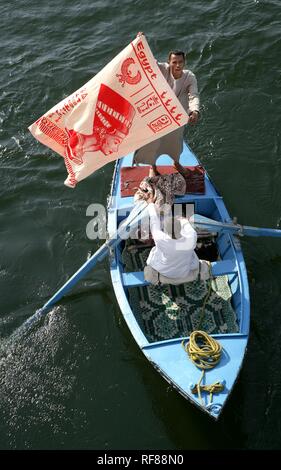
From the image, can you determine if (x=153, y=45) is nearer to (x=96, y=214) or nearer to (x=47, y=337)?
(x=96, y=214)

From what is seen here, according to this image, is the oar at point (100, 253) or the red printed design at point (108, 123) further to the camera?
the oar at point (100, 253)

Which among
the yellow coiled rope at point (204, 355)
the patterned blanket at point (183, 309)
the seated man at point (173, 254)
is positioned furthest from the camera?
the patterned blanket at point (183, 309)

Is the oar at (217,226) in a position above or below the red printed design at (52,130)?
below

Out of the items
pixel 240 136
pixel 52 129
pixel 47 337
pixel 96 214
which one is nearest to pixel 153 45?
pixel 240 136

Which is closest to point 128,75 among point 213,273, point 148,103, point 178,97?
point 148,103

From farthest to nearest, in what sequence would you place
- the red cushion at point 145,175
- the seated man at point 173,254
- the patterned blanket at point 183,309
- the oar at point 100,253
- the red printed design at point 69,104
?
the red cushion at point 145,175, the oar at point 100,253, the patterned blanket at point 183,309, the red printed design at point 69,104, the seated man at point 173,254

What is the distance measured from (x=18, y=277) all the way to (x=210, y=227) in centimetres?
400

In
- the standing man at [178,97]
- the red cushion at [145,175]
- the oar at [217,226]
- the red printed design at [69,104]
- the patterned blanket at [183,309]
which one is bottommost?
the patterned blanket at [183,309]

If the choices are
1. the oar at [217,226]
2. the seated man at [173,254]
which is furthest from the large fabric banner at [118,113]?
the oar at [217,226]

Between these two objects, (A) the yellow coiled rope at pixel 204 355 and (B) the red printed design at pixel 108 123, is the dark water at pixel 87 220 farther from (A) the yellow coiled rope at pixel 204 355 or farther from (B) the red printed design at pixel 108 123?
(B) the red printed design at pixel 108 123

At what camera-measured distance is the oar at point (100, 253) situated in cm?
750

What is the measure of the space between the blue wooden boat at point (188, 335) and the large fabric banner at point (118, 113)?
195cm

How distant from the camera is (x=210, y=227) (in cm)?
757
